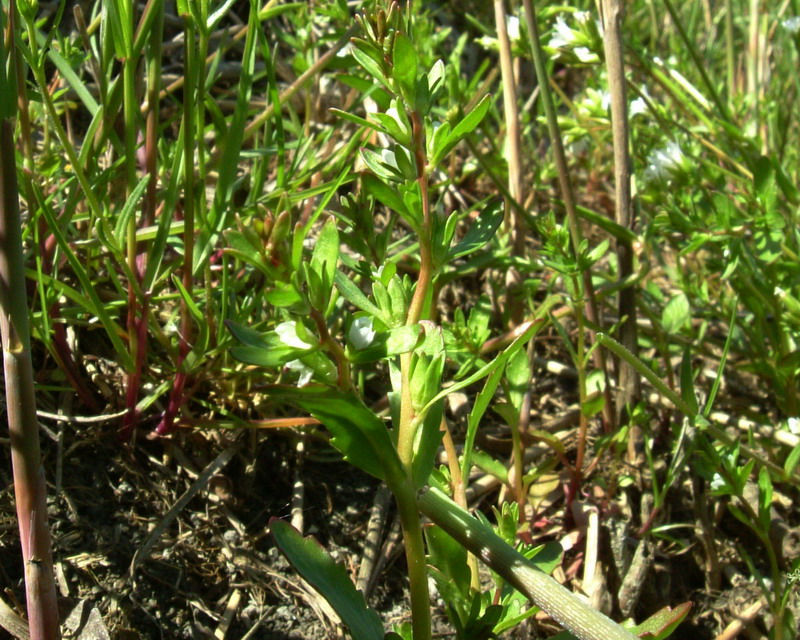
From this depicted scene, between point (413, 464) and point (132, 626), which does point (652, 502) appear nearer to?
point (413, 464)

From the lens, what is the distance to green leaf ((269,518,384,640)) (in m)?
0.99

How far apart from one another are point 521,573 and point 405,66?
59 centimetres

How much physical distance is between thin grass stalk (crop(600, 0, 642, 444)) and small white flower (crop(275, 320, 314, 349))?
2.56ft

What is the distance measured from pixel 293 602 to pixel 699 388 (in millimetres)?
1019

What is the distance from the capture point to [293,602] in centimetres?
130

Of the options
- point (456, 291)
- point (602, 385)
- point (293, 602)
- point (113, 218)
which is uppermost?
point (113, 218)

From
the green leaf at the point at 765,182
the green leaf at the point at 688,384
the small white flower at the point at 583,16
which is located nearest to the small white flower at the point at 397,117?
the green leaf at the point at 688,384

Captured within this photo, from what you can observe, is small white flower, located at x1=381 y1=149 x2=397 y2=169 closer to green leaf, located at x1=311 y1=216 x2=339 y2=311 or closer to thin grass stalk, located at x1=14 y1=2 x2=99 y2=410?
green leaf, located at x1=311 y1=216 x2=339 y2=311

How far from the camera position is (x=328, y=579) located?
1013 millimetres

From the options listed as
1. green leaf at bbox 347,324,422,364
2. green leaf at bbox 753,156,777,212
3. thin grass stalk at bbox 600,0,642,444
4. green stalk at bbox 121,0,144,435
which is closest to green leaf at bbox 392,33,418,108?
green leaf at bbox 347,324,422,364

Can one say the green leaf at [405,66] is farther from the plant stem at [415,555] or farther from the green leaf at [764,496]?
the green leaf at [764,496]

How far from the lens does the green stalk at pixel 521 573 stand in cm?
93

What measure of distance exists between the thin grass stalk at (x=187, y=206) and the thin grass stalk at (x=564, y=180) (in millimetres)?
542

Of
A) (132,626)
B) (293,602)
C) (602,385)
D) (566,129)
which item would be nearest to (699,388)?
(602,385)
